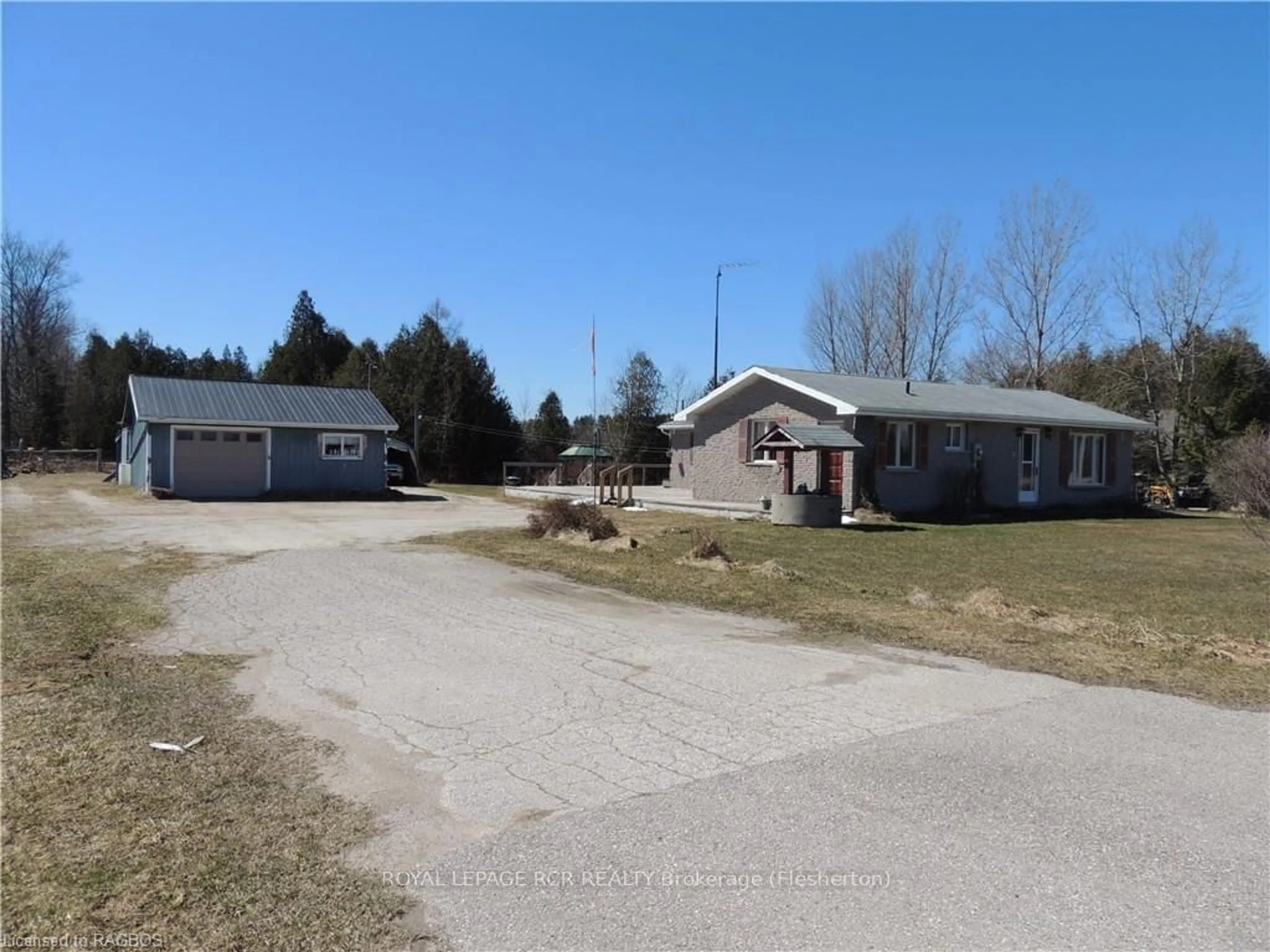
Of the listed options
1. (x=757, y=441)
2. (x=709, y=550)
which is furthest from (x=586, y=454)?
(x=709, y=550)

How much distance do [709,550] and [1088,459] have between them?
19.7 metres

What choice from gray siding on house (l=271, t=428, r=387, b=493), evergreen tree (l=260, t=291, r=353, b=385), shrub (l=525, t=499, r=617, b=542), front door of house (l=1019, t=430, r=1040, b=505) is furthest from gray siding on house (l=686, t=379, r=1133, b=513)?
evergreen tree (l=260, t=291, r=353, b=385)

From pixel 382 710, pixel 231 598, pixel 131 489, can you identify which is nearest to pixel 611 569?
pixel 231 598

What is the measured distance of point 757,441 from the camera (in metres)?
24.5

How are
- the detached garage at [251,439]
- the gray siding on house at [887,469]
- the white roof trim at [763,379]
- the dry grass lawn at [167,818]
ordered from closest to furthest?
1. the dry grass lawn at [167,818]
2. the white roof trim at [763,379]
3. the gray siding on house at [887,469]
4. the detached garage at [251,439]

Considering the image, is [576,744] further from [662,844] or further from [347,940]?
[347,940]

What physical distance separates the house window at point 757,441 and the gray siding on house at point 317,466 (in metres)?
14.8

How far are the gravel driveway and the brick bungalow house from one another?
1400 cm

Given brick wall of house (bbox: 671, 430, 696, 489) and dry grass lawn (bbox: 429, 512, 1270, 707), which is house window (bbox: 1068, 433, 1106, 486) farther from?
brick wall of house (bbox: 671, 430, 696, 489)

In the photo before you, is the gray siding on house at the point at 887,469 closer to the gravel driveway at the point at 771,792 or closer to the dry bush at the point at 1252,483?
the dry bush at the point at 1252,483

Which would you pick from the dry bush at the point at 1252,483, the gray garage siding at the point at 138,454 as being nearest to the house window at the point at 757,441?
the dry bush at the point at 1252,483

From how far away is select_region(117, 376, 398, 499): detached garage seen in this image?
96.7ft

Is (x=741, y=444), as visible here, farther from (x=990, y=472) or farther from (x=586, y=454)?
(x=586, y=454)

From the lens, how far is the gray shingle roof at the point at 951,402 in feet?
72.7
